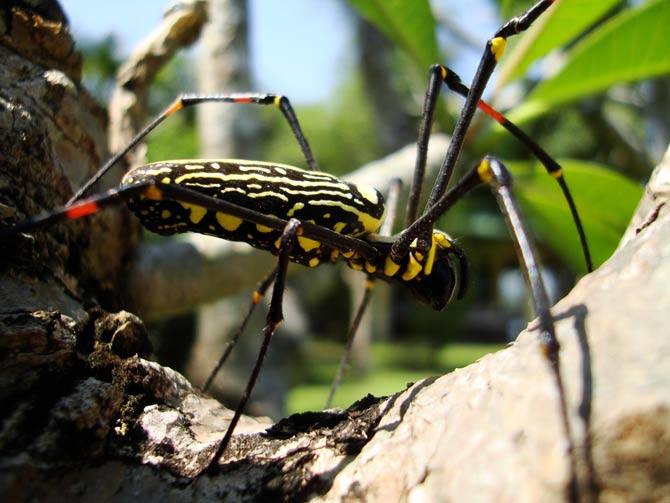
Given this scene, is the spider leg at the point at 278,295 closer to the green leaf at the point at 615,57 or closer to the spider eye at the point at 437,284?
the spider eye at the point at 437,284

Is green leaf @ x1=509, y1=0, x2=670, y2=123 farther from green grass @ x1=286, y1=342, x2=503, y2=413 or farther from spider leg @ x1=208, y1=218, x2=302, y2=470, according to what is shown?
green grass @ x1=286, y1=342, x2=503, y2=413

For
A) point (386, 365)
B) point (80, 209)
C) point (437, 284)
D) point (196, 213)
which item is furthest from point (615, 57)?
point (386, 365)

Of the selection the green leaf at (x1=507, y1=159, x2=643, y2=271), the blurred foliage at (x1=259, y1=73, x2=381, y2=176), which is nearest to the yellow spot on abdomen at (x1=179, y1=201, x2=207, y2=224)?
the green leaf at (x1=507, y1=159, x2=643, y2=271)

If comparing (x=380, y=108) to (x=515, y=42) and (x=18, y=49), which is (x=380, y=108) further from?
(x=18, y=49)

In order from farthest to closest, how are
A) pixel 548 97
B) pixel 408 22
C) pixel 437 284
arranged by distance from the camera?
pixel 548 97 → pixel 408 22 → pixel 437 284

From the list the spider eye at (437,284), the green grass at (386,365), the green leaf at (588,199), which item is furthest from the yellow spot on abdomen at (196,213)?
the green grass at (386,365)

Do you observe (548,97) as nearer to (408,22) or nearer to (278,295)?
(408,22)
